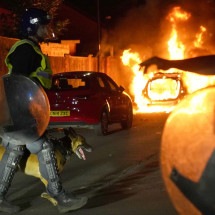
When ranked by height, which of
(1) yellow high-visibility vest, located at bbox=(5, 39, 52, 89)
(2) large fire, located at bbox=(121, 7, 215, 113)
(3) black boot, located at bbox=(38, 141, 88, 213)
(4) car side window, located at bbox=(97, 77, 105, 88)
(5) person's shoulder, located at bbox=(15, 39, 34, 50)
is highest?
(5) person's shoulder, located at bbox=(15, 39, 34, 50)

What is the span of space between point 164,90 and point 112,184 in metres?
14.0

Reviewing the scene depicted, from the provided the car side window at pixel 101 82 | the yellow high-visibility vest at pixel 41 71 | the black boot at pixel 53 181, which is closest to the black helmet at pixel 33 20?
the yellow high-visibility vest at pixel 41 71

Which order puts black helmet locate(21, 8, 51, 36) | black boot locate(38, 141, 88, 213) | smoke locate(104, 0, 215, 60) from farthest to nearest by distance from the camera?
smoke locate(104, 0, 215, 60) → black helmet locate(21, 8, 51, 36) → black boot locate(38, 141, 88, 213)

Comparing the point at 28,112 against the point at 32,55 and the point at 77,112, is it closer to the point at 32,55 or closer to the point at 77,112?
the point at 32,55

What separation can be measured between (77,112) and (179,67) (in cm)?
1066

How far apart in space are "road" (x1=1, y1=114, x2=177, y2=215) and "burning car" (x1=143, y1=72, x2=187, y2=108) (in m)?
8.64

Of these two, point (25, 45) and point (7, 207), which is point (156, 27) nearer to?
point (25, 45)

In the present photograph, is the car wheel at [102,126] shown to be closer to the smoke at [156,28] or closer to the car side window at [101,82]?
the car side window at [101,82]

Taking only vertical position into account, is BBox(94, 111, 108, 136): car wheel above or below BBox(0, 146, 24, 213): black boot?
below

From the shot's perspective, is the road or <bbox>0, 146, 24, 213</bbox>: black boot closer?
<bbox>0, 146, 24, 213</bbox>: black boot

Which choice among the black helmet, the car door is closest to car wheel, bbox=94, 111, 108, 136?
the car door

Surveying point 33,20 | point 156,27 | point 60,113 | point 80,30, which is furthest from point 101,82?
point 156,27

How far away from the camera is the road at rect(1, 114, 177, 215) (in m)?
6.48

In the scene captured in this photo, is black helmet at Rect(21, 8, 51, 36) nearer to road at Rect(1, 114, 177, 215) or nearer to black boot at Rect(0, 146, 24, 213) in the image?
black boot at Rect(0, 146, 24, 213)
